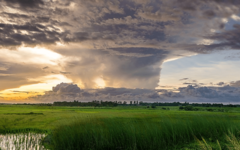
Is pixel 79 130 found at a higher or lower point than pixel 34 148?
higher

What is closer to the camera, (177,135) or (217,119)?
(177,135)

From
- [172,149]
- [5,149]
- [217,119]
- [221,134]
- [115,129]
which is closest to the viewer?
[172,149]

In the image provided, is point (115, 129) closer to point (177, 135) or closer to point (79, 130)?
point (79, 130)

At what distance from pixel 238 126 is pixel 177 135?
5091 mm

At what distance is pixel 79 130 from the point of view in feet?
39.0

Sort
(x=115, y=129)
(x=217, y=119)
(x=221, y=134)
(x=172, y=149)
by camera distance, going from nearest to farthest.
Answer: (x=172, y=149) < (x=115, y=129) < (x=221, y=134) < (x=217, y=119)

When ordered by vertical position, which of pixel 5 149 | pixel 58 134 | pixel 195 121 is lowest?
pixel 5 149

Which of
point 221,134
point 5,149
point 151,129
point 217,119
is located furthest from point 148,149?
point 5,149

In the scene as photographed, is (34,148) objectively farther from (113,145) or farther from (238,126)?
(238,126)

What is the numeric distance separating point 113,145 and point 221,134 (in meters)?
7.14

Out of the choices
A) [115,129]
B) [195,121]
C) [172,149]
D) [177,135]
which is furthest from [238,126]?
[115,129]

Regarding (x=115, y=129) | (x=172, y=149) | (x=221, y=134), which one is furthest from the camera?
(x=221, y=134)

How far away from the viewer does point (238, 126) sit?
13.9 m

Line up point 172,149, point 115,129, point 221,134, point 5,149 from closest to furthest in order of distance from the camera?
point 172,149 < point 115,129 < point 5,149 < point 221,134
